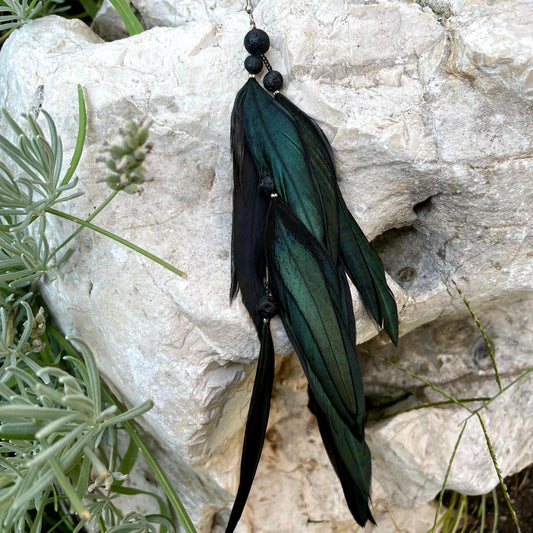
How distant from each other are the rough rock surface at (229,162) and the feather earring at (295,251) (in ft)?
0.15

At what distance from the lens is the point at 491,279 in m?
1.19

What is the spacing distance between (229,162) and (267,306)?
0.28 meters

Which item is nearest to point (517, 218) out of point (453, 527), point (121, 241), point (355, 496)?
point (355, 496)

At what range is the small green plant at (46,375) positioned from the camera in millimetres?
829

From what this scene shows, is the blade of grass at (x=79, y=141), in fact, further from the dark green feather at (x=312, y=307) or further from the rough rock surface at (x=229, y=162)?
the dark green feather at (x=312, y=307)

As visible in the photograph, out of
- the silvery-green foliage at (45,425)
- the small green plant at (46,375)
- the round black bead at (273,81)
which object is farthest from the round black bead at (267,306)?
the round black bead at (273,81)

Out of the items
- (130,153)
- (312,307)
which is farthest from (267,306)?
(130,153)

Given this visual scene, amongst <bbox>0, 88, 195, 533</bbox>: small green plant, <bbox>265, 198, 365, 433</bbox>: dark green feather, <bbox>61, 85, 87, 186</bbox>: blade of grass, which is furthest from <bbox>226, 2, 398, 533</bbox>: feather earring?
<bbox>61, 85, 87, 186</bbox>: blade of grass

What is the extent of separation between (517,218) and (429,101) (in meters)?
0.27

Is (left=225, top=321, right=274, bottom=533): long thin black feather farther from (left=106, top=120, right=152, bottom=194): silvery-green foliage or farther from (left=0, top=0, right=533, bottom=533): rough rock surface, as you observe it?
(left=106, top=120, right=152, bottom=194): silvery-green foliage

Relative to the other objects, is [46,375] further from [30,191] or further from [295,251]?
[295,251]

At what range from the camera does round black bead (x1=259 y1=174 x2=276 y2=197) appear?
40.8 inches

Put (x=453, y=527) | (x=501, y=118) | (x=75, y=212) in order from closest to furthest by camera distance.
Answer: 1. (x=501, y=118)
2. (x=75, y=212)
3. (x=453, y=527)

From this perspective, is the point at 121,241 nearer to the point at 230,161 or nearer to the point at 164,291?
the point at 164,291
